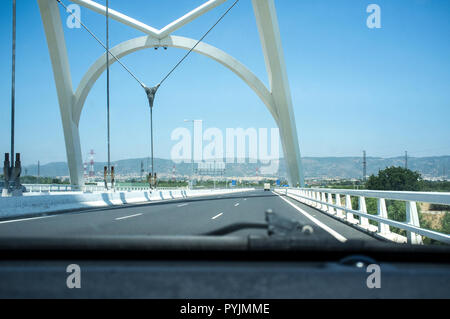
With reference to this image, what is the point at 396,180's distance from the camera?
87938 millimetres

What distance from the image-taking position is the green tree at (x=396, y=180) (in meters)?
85.2

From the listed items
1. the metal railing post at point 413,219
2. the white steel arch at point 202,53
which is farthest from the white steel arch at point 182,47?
the metal railing post at point 413,219

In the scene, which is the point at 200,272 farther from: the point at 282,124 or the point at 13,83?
the point at 282,124

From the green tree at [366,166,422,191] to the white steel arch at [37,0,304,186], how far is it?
124ft

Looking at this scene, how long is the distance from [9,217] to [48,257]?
1247cm

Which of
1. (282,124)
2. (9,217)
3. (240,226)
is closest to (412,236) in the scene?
(240,226)

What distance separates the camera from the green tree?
8524 centimetres

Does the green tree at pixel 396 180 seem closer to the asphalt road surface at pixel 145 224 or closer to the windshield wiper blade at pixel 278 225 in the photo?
the asphalt road surface at pixel 145 224

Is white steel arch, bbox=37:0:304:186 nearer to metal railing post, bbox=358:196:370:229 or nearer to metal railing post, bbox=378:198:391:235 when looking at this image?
metal railing post, bbox=358:196:370:229

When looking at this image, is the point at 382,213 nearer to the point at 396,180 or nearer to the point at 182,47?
the point at 182,47

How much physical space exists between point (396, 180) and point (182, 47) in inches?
Answer: 2297

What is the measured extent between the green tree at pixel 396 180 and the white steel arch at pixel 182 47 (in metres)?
37.7
